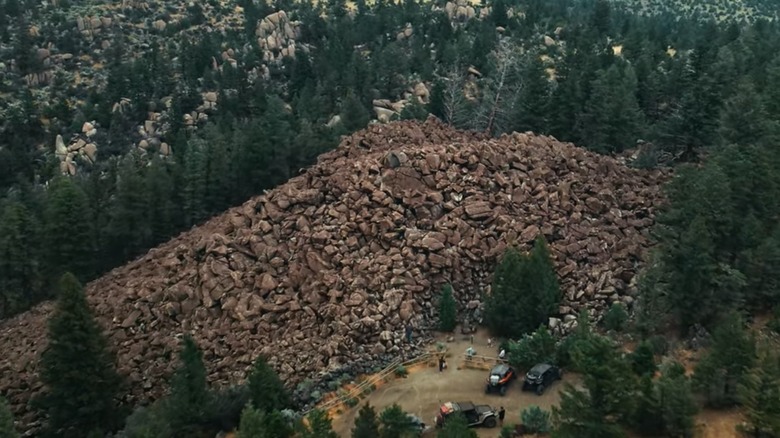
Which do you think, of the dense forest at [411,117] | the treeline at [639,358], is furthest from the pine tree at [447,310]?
the dense forest at [411,117]

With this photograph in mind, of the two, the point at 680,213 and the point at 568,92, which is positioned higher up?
the point at 568,92

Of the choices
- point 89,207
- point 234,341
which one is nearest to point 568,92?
point 234,341

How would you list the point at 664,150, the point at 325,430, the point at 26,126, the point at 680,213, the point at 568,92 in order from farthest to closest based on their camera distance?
the point at 26,126 → the point at 568,92 → the point at 664,150 → the point at 680,213 → the point at 325,430

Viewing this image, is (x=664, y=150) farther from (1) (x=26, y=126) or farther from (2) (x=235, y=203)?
(1) (x=26, y=126)

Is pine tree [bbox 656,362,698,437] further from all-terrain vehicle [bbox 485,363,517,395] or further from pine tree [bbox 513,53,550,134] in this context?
pine tree [bbox 513,53,550,134]

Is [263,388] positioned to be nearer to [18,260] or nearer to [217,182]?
[217,182]

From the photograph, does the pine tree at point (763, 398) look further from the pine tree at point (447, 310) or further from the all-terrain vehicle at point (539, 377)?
the pine tree at point (447, 310)

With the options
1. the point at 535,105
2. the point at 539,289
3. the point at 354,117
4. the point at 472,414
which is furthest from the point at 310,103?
the point at 472,414
